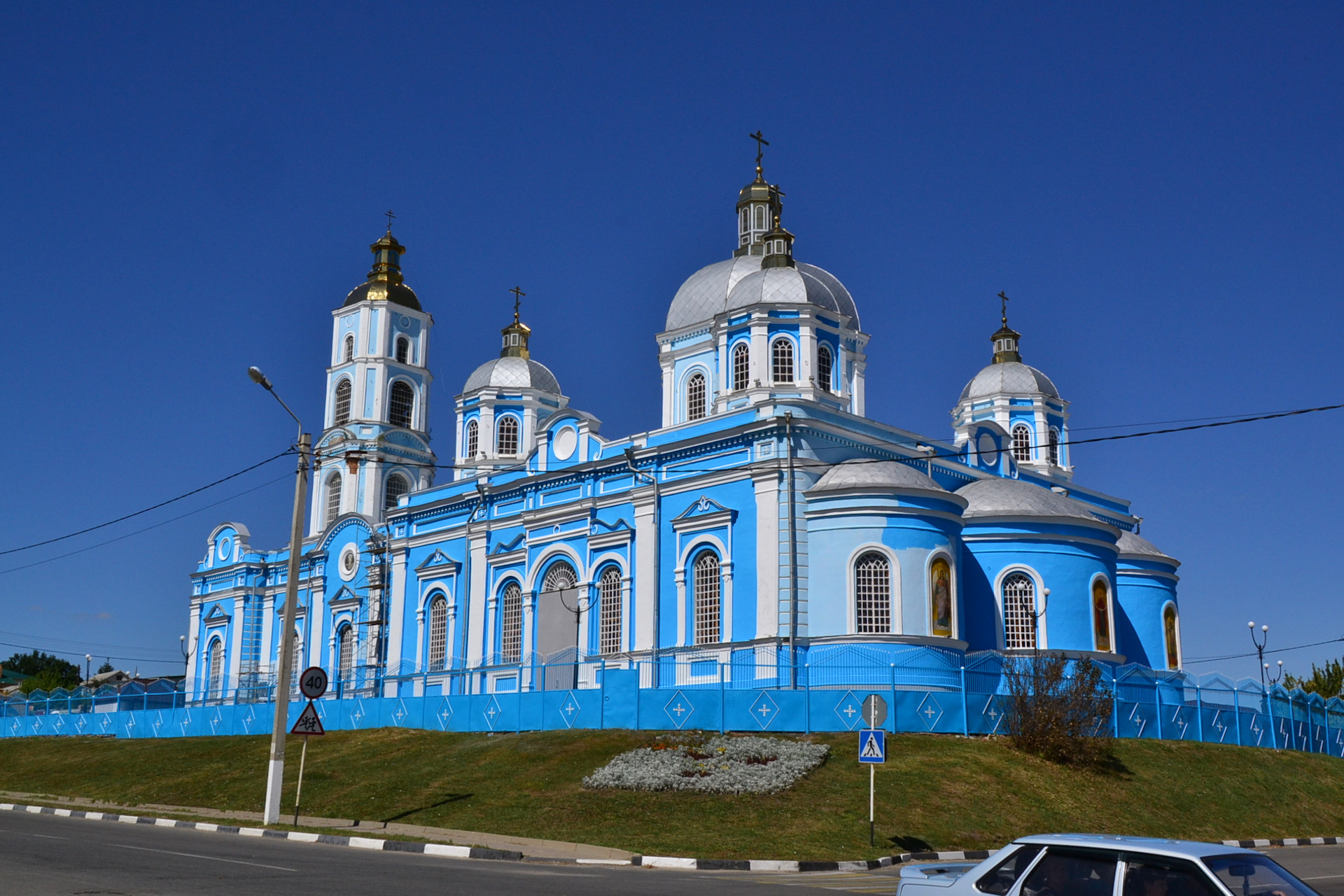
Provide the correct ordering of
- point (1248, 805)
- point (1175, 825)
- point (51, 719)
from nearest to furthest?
point (1175, 825), point (1248, 805), point (51, 719)

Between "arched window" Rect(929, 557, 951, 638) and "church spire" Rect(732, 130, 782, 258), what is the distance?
14.7 m

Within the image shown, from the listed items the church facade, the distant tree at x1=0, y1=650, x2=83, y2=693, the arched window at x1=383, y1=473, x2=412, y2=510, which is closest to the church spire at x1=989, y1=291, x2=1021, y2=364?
the church facade

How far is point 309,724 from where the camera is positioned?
20.1 m

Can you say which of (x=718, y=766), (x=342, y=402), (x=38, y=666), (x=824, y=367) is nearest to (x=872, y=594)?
(x=824, y=367)

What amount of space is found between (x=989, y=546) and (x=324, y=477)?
89.1 feet

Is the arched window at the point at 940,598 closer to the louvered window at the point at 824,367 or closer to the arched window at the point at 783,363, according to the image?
the louvered window at the point at 824,367

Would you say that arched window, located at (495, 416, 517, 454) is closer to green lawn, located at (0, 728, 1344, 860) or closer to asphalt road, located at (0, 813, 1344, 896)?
green lawn, located at (0, 728, 1344, 860)

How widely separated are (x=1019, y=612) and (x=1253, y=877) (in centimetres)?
2565

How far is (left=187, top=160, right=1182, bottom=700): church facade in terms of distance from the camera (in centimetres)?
2980

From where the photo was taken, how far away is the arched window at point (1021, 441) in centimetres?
4453

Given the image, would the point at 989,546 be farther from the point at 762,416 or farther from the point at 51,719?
the point at 51,719

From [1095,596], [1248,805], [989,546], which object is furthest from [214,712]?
[1248,805]

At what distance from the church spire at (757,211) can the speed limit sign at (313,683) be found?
24226mm

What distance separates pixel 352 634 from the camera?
1772 inches
